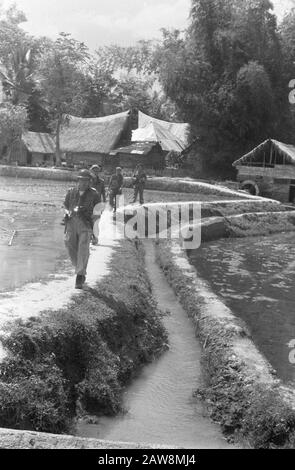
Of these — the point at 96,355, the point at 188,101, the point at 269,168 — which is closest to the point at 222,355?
the point at 96,355

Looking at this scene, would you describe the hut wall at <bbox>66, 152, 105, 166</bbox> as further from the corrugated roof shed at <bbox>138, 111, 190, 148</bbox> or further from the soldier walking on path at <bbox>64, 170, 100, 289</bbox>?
the soldier walking on path at <bbox>64, 170, 100, 289</bbox>

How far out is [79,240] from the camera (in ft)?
29.2

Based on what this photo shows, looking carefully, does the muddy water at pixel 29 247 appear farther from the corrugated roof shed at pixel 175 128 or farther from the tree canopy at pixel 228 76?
the corrugated roof shed at pixel 175 128

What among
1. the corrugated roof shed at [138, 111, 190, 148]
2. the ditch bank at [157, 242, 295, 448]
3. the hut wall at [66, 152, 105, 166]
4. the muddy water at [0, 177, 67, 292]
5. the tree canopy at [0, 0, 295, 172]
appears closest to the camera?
the ditch bank at [157, 242, 295, 448]

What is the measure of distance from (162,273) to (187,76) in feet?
99.5

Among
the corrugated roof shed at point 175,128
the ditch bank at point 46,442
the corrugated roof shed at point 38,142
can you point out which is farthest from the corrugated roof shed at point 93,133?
the ditch bank at point 46,442

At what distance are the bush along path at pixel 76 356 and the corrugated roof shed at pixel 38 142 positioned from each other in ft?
139

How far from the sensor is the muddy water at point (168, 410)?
19.5 ft

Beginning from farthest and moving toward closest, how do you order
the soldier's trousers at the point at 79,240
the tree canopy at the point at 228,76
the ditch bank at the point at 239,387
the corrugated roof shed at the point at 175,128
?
the corrugated roof shed at the point at 175,128 < the tree canopy at the point at 228,76 < the soldier's trousers at the point at 79,240 < the ditch bank at the point at 239,387

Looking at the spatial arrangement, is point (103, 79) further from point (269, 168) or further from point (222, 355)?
point (222, 355)

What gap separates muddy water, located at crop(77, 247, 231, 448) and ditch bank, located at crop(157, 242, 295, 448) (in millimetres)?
169

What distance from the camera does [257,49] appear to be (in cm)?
4200

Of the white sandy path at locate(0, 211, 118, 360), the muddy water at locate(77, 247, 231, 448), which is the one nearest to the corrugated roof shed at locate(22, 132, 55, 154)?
the white sandy path at locate(0, 211, 118, 360)

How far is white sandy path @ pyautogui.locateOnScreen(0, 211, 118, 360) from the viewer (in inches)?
274
